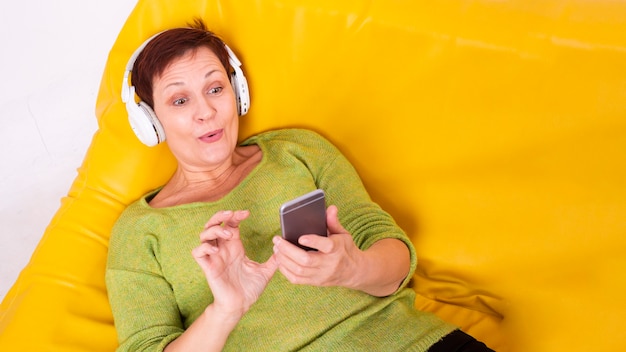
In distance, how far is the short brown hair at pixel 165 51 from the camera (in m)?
1.45

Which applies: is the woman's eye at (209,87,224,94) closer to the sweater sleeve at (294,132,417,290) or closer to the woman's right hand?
the sweater sleeve at (294,132,417,290)

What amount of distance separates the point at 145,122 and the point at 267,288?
443 millimetres

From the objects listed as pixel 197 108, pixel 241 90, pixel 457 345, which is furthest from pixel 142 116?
pixel 457 345

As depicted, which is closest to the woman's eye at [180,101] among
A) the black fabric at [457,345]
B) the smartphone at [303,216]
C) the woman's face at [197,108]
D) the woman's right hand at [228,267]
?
the woman's face at [197,108]

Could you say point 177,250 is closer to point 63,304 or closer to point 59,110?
point 63,304

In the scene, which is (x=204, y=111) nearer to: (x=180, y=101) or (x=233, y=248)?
(x=180, y=101)

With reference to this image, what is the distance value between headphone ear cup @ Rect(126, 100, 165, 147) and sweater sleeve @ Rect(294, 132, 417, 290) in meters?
0.34

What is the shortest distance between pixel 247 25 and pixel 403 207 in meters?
0.59

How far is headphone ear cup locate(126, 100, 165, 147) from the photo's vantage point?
4.72 feet

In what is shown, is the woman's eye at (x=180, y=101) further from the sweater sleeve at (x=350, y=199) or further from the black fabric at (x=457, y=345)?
the black fabric at (x=457, y=345)

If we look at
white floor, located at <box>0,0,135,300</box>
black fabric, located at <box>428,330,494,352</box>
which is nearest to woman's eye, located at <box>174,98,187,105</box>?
black fabric, located at <box>428,330,494,352</box>

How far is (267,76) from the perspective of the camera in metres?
1.66

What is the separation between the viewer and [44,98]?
98.0 inches

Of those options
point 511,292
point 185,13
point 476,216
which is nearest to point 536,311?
point 511,292
